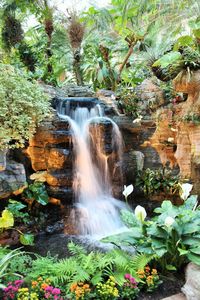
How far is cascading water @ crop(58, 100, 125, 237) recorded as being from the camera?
16.0 ft

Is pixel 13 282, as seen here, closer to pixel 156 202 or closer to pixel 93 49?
pixel 156 202

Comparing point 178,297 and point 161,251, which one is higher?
point 161,251

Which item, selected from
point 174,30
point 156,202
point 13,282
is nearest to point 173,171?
point 156,202

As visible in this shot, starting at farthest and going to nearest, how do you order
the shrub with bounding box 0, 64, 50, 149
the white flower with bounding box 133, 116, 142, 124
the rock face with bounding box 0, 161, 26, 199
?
1. the white flower with bounding box 133, 116, 142, 124
2. the rock face with bounding box 0, 161, 26, 199
3. the shrub with bounding box 0, 64, 50, 149

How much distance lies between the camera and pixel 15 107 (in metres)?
3.59

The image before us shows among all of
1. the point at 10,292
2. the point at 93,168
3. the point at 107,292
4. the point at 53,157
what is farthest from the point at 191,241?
the point at 93,168

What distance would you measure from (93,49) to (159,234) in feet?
25.6

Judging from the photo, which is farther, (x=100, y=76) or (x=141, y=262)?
(x=100, y=76)

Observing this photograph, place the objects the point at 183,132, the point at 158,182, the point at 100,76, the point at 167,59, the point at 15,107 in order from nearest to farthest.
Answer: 1. the point at 15,107
2. the point at 167,59
3. the point at 183,132
4. the point at 158,182
5. the point at 100,76

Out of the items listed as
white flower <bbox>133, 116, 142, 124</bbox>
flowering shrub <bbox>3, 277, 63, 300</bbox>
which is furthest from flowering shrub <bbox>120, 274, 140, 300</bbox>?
white flower <bbox>133, 116, 142, 124</bbox>

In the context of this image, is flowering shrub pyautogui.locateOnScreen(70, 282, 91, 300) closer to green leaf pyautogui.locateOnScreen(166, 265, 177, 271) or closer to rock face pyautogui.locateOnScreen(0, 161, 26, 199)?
green leaf pyautogui.locateOnScreen(166, 265, 177, 271)

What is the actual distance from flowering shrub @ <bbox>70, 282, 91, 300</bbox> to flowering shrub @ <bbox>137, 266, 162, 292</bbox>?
0.54m

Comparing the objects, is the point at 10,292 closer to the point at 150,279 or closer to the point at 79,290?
the point at 79,290

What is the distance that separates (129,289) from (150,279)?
259 millimetres
